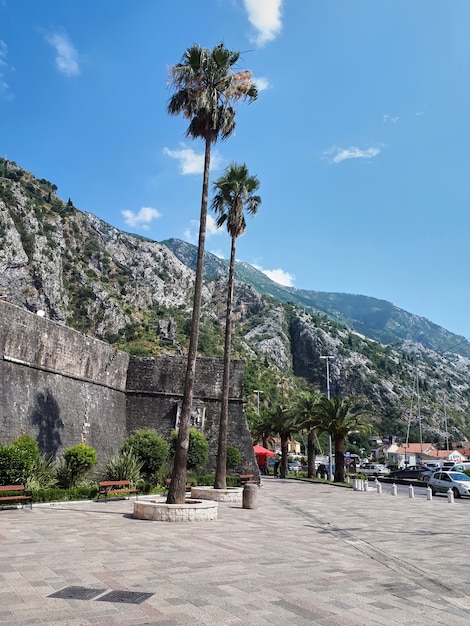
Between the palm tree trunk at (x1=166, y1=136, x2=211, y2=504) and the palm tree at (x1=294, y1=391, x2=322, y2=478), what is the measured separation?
21.2 m

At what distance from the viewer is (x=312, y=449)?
36.6 m

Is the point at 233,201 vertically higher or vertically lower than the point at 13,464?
higher

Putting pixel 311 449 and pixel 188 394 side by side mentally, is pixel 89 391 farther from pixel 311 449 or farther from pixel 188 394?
pixel 311 449

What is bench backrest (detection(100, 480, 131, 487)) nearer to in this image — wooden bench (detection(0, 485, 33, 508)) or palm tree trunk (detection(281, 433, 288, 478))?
wooden bench (detection(0, 485, 33, 508))

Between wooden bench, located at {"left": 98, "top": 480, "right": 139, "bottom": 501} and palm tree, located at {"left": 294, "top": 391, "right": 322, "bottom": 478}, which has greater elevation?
palm tree, located at {"left": 294, "top": 391, "right": 322, "bottom": 478}

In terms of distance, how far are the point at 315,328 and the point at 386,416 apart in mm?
27141

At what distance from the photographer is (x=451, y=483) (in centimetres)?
2619

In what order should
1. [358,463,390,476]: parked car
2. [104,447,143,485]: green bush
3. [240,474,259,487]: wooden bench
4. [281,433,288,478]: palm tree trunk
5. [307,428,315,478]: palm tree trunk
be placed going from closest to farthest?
[104,447,143,485]: green bush < [240,474,259,487]: wooden bench < [307,428,315,478]: palm tree trunk < [281,433,288,478]: palm tree trunk < [358,463,390,476]: parked car

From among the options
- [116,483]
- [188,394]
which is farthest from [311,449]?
[188,394]

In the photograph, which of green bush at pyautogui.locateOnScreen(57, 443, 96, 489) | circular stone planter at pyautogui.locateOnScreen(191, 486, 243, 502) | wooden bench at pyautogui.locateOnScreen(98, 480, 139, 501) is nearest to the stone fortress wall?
green bush at pyautogui.locateOnScreen(57, 443, 96, 489)

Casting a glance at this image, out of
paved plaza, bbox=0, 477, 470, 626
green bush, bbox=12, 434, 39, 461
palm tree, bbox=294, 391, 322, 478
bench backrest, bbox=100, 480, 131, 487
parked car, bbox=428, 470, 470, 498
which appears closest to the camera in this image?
paved plaza, bbox=0, 477, 470, 626

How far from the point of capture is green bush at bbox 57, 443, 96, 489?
1622 centimetres

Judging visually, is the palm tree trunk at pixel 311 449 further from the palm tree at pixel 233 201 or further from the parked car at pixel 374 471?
the palm tree at pixel 233 201

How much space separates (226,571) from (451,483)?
23.1 metres
